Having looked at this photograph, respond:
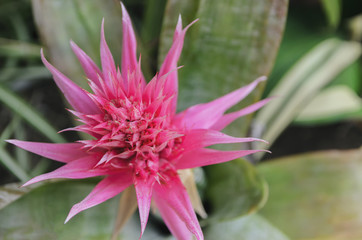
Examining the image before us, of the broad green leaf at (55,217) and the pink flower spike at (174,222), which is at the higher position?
the pink flower spike at (174,222)

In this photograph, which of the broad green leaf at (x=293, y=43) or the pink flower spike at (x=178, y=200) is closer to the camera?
the pink flower spike at (x=178, y=200)

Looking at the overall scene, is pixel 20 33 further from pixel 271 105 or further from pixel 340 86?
pixel 340 86

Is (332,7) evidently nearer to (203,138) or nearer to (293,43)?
(293,43)

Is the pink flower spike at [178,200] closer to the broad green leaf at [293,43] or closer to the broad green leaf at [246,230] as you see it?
the broad green leaf at [246,230]

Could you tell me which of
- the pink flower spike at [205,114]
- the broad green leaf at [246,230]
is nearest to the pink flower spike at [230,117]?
the pink flower spike at [205,114]

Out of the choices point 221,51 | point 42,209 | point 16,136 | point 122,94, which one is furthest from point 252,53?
point 16,136

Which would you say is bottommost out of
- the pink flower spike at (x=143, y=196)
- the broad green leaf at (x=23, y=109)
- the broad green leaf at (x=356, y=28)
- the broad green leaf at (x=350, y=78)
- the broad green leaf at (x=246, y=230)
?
the broad green leaf at (x=246, y=230)
